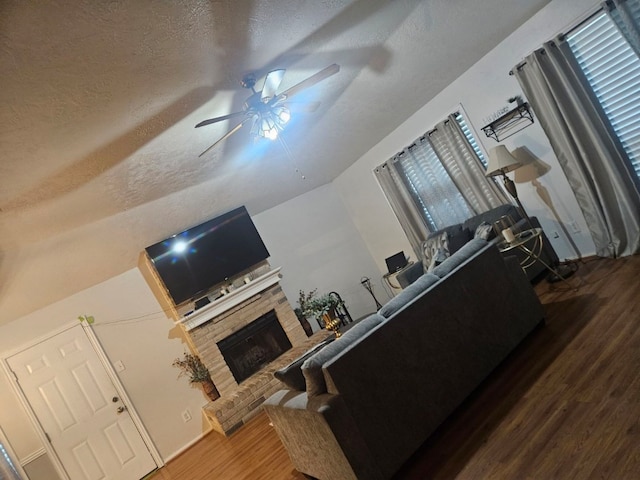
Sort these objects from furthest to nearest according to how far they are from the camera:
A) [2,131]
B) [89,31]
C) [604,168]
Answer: [604,168] < [2,131] < [89,31]

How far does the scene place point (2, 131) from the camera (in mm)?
2555

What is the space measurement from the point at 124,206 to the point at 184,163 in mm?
842

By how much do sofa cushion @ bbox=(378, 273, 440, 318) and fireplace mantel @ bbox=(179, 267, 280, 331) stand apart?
3121 millimetres

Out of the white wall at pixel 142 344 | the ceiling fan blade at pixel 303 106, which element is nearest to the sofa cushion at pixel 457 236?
the ceiling fan blade at pixel 303 106

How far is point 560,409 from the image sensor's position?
2.24 meters

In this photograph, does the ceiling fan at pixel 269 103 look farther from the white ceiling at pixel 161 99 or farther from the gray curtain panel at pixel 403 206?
the gray curtain panel at pixel 403 206

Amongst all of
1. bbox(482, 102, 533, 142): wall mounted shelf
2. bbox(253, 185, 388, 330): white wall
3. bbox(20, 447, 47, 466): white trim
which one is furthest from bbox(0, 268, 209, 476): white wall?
bbox(482, 102, 533, 142): wall mounted shelf

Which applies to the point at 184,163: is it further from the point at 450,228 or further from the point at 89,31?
the point at 450,228

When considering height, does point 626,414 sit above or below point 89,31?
below

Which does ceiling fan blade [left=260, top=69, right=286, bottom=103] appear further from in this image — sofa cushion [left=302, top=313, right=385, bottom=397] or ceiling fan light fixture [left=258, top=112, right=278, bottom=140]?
sofa cushion [left=302, top=313, right=385, bottom=397]

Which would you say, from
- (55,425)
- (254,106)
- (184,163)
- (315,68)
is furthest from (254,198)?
(55,425)

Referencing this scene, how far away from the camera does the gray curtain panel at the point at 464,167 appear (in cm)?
483

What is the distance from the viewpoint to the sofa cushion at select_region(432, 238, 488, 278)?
2.98 m

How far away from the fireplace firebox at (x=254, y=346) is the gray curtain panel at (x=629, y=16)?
4.98 meters
